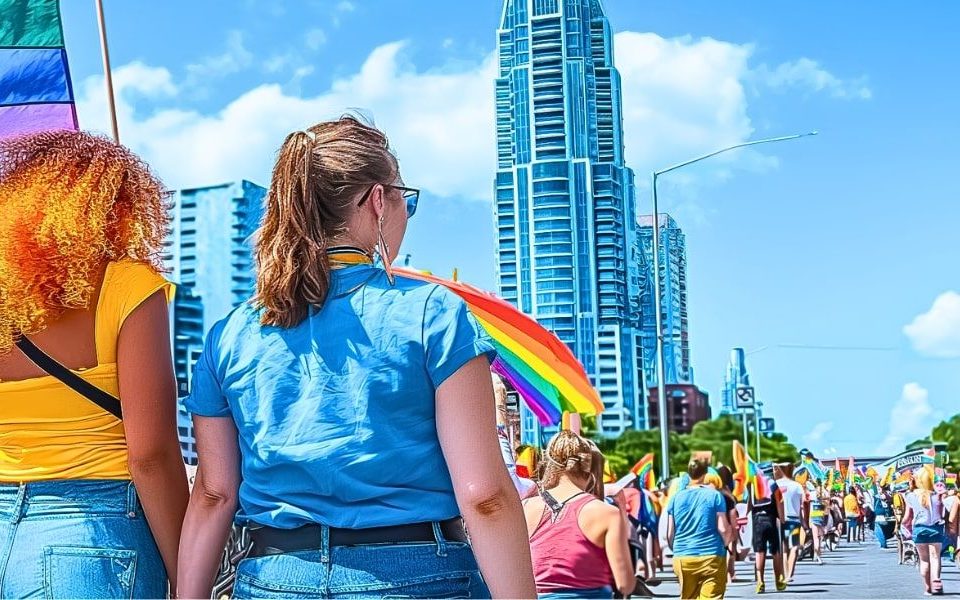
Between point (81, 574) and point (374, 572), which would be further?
point (81, 574)

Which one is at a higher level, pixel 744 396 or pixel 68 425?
pixel 744 396

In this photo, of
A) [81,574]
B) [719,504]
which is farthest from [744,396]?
[81,574]

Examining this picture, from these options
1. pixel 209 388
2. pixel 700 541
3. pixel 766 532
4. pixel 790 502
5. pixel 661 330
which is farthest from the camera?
pixel 661 330

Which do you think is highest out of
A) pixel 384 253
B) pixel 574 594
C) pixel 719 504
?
pixel 384 253

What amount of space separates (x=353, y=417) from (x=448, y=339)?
0.67ft

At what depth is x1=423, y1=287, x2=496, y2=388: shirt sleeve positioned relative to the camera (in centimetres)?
227

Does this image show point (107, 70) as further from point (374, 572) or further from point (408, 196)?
point (374, 572)

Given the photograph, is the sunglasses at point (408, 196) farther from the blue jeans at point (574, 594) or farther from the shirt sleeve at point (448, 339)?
the blue jeans at point (574, 594)

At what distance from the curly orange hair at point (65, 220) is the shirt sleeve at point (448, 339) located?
0.77 meters

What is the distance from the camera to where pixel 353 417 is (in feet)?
7.45

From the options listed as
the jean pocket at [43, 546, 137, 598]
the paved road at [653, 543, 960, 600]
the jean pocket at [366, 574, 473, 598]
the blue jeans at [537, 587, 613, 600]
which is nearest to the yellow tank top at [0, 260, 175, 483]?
the jean pocket at [43, 546, 137, 598]

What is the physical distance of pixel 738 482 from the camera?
22172mm

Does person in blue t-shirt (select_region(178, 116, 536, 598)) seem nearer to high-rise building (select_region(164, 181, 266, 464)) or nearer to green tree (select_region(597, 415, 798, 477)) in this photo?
green tree (select_region(597, 415, 798, 477))

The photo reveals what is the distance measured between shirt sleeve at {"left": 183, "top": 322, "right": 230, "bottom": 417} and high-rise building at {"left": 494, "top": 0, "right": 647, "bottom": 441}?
116 meters
